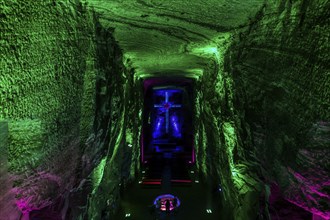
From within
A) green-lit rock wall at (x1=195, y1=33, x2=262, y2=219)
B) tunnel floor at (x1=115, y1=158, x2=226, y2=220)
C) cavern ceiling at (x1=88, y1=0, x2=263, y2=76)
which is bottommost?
tunnel floor at (x1=115, y1=158, x2=226, y2=220)

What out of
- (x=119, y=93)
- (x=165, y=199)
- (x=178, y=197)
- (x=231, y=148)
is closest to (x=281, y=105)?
(x=231, y=148)

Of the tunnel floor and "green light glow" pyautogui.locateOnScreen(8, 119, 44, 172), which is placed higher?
"green light glow" pyautogui.locateOnScreen(8, 119, 44, 172)

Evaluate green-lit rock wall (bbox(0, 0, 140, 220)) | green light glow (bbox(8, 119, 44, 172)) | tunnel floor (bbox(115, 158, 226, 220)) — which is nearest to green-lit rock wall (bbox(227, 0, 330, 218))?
green-lit rock wall (bbox(0, 0, 140, 220))

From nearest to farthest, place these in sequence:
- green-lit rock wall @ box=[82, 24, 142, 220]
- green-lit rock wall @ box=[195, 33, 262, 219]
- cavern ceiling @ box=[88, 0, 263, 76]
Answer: cavern ceiling @ box=[88, 0, 263, 76] → green-lit rock wall @ box=[82, 24, 142, 220] → green-lit rock wall @ box=[195, 33, 262, 219]

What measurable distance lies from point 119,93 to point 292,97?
3163 mm

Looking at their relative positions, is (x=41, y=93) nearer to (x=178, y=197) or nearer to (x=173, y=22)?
(x=173, y=22)

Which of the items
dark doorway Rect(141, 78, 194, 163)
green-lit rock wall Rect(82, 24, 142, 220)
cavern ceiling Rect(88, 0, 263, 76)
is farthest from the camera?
dark doorway Rect(141, 78, 194, 163)

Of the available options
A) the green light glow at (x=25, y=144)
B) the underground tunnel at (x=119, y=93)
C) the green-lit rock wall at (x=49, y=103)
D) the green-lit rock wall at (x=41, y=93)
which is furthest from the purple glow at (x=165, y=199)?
the green light glow at (x=25, y=144)

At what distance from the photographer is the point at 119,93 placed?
4.39 metres

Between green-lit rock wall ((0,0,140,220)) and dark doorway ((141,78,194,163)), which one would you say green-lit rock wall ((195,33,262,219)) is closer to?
green-lit rock wall ((0,0,140,220))

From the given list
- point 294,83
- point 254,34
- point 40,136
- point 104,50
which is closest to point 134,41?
point 104,50

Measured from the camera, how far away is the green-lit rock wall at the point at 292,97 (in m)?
1.55

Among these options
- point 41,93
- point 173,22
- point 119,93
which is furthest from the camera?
point 119,93

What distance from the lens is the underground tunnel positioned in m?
1.65
